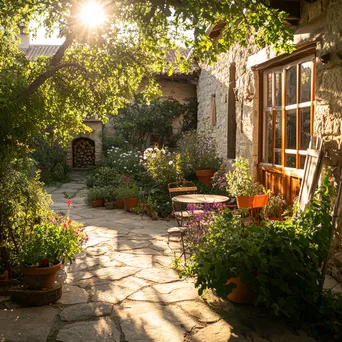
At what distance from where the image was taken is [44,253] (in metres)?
3.89

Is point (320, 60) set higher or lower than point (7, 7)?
lower

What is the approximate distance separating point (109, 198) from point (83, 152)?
6.94 m

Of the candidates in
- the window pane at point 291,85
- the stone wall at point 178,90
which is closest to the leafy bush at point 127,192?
the window pane at point 291,85

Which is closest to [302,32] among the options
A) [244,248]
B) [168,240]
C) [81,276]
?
[244,248]

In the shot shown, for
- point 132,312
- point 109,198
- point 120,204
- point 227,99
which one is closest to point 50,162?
point 109,198

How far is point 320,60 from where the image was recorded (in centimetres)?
456

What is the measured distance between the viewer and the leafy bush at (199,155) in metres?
9.61

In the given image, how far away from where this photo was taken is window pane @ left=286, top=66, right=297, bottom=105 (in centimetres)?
562

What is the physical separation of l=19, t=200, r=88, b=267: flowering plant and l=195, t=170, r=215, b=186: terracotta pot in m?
5.36

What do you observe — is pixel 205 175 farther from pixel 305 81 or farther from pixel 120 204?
pixel 305 81

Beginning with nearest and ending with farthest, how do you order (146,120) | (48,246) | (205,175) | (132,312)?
(132,312) < (48,246) < (205,175) < (146,120)

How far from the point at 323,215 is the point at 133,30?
2856 mm

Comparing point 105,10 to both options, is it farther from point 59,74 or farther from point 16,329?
point 16,329

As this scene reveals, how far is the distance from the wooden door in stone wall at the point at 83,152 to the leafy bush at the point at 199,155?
611 cm
